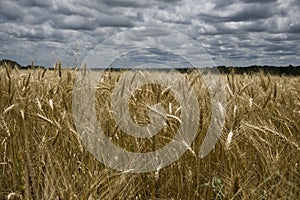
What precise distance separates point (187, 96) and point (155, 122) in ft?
1.16

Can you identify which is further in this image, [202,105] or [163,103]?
[163,103]

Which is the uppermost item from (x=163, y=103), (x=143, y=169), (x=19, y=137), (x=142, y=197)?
(x=163, y=103)

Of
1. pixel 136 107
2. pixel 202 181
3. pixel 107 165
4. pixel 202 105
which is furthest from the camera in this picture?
pixel 136 107

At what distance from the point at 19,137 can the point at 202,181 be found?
38.7 inches

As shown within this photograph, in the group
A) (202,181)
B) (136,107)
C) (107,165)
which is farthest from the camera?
(136,107)

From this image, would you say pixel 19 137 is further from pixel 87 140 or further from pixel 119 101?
pixel 119 101

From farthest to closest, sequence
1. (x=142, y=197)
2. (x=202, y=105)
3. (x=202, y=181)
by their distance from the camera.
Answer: (x=202, y=105), (x=202, y=181), (x=142, y=197)

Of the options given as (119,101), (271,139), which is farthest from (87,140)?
(271,139)

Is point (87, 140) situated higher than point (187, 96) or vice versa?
point (187, 96)

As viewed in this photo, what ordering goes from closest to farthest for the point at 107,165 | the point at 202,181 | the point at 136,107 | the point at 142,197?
the point at 107,165
the point at 142,197
the point at 202,181
the point at 136,107

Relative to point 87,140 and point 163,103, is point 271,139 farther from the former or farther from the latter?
point 87,140

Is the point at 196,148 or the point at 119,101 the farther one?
the point at 119,101

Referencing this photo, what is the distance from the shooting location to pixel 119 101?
2.21m

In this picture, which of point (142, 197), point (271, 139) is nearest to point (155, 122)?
point (142, 197)
